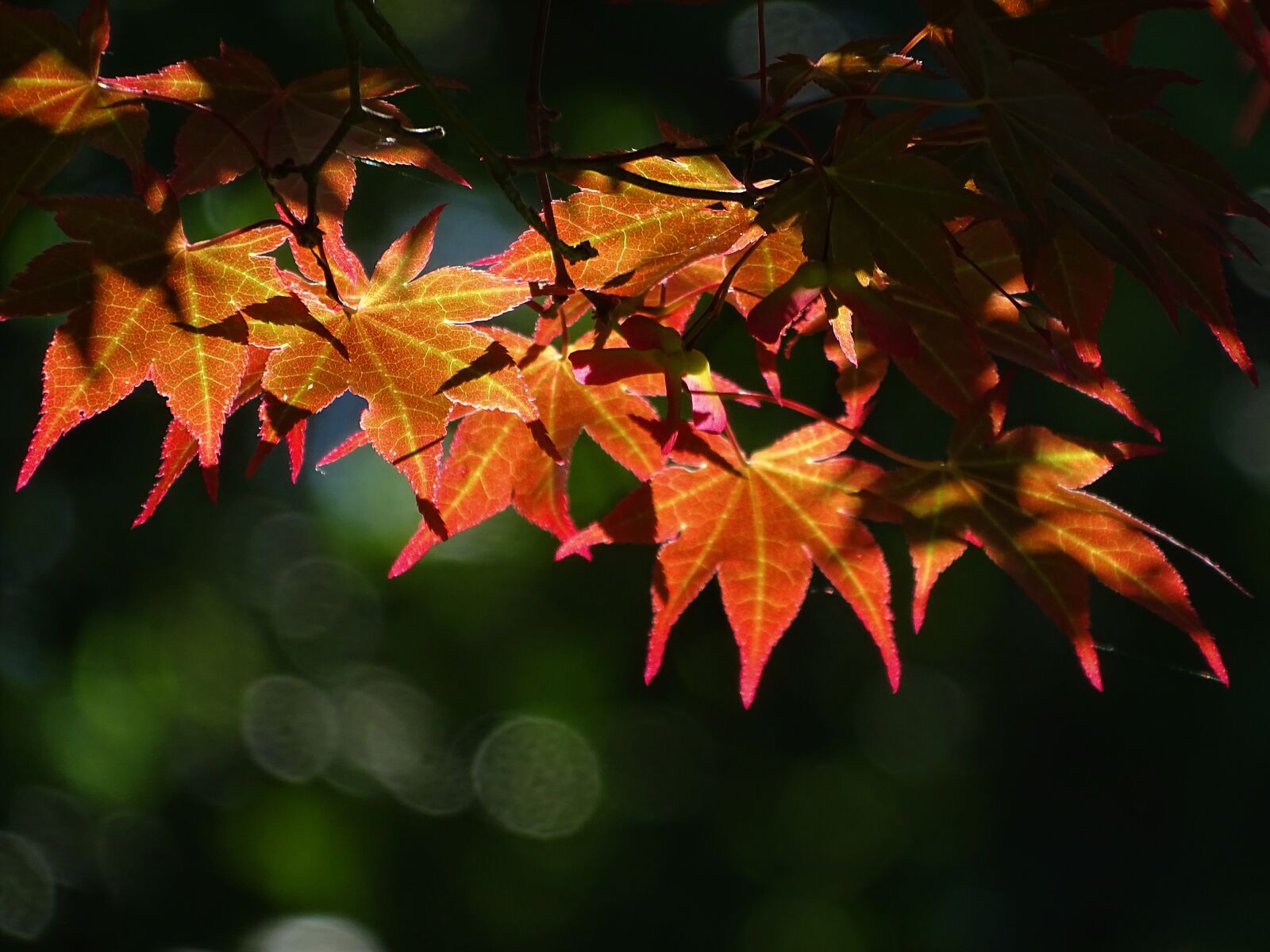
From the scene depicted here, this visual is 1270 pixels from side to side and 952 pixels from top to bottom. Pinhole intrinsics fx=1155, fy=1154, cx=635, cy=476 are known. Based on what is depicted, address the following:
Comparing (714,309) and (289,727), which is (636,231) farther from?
(289,727)

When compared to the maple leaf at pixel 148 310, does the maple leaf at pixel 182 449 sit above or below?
below

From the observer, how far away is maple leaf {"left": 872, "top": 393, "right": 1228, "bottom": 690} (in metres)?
0.89

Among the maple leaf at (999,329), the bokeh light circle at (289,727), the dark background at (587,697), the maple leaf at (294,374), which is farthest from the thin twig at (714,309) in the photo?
the bokeh light circle at (289,727)

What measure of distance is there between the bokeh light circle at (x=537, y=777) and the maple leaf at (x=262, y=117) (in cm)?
549

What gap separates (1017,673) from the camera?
222 inches

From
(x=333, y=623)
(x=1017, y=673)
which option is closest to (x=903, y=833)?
(x=1017, y=673)

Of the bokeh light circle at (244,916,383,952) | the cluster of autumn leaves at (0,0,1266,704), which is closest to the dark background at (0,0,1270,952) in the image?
the bokeh light circle at (244,916,383,952)

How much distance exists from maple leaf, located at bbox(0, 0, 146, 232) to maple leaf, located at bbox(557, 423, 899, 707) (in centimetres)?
45

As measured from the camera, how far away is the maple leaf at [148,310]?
2.29 feet

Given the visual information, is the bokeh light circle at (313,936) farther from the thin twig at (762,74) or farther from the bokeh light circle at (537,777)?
the thin twig at (762,74)

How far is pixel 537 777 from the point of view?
669cm

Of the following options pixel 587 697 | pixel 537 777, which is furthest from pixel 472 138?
pixel 537 777

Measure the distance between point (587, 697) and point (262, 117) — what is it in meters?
5.15

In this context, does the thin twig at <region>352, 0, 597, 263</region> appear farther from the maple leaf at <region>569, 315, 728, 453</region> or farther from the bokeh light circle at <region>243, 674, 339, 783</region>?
the bokeh light circle at <region>243, 674, 339, 783</region>
